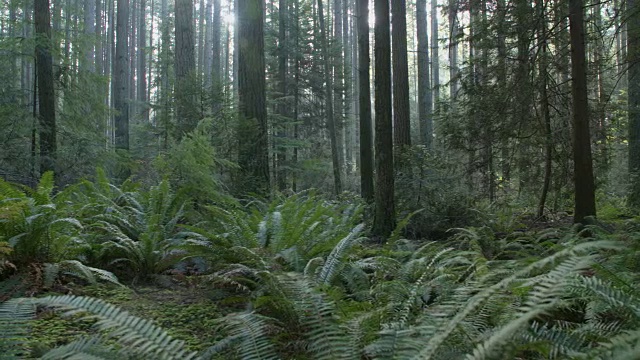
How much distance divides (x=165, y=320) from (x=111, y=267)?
1409mm

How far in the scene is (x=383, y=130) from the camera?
700cm

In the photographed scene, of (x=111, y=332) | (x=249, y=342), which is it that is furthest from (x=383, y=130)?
(x=111, y=332)

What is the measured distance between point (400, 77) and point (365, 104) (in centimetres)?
205

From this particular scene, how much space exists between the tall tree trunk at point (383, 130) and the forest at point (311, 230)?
0.11 ft

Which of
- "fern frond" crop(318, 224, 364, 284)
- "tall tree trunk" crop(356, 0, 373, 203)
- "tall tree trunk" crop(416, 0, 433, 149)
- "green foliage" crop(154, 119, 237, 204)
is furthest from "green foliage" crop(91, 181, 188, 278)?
"tall tree trunk" crop(416, 0, 433, 149)

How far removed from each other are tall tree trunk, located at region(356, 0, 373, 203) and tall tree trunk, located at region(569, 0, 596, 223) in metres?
3.95

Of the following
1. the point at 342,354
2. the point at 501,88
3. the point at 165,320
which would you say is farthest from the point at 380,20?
the point at 342,354

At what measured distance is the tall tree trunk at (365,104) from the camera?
9.36 meters

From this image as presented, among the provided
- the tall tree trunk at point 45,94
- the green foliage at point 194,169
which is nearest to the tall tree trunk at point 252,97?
the green foliage at point 194,169

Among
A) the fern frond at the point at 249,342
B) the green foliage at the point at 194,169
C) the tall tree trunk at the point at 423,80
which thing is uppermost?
the tall tree trunk at the point at 423,80

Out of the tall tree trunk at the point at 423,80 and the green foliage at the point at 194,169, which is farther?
the tall tree trunk at the point at 423,80

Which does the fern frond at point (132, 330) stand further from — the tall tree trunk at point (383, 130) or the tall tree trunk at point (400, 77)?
the tall tree trunk at point (400, 77)

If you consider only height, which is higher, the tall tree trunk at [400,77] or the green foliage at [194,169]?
the tall tree trunk at [400,77]

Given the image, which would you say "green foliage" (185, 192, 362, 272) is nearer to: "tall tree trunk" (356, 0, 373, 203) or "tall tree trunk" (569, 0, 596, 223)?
"tall tree trunk" (569, 0, 596, 223)
